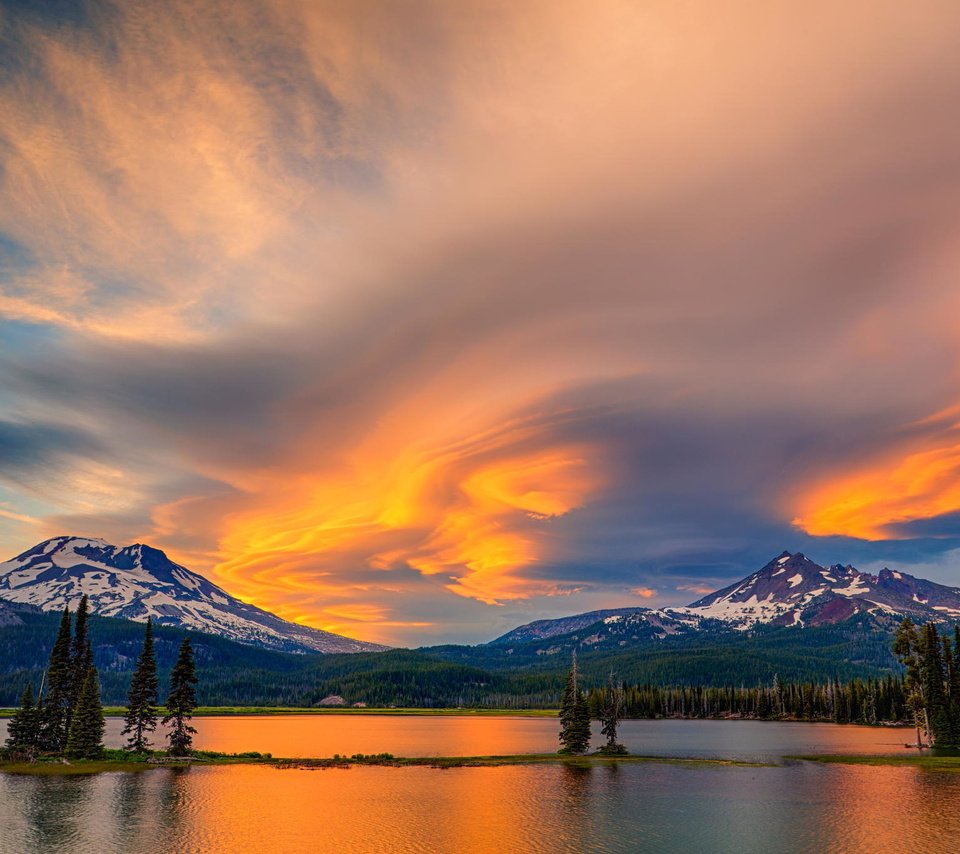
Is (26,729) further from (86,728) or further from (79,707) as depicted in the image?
(86,728)

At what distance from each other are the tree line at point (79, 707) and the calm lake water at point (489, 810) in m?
13.9

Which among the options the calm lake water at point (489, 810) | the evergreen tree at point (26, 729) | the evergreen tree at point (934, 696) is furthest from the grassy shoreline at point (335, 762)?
the evergreen tree at point (934, 696)

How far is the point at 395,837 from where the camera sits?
6219 centimetres

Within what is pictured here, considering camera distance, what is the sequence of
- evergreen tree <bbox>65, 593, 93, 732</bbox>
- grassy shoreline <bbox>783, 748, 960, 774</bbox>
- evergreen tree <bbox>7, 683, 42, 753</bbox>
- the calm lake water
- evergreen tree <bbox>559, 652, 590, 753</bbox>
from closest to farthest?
the calm lake water < grassy shoreline <bbox>783, 748, 960, 774</bbox> < evergreen tree <bbox>7, 683, 42, 753</bbox> < evergreen tree <bbox>65, 593, 93, 732</bbox> < evergreen tree <bbox>559, 652, 590, 753</bbox>

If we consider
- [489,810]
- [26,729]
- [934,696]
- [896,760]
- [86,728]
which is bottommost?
[896,760]

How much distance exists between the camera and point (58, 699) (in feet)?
365

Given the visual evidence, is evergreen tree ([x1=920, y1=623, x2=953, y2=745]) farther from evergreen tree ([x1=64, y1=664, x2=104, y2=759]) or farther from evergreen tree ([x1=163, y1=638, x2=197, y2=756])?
evergreen tree ([x1=64, y1=664, x2=104, y2=759])

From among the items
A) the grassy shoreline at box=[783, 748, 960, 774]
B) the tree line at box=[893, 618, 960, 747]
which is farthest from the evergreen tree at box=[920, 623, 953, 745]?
the grassy shoreline at box=[783, 748, 960, 774]

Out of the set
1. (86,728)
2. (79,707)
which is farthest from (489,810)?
(79,707)

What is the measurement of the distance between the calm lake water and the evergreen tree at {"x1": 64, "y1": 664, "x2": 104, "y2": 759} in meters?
13.6

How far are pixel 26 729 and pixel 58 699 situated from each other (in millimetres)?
5768

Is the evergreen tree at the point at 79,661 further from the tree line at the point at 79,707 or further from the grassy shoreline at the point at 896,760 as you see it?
the grassy shoreline at the point at 896,760

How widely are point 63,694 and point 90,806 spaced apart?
156 ft

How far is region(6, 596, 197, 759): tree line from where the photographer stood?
10638cm
